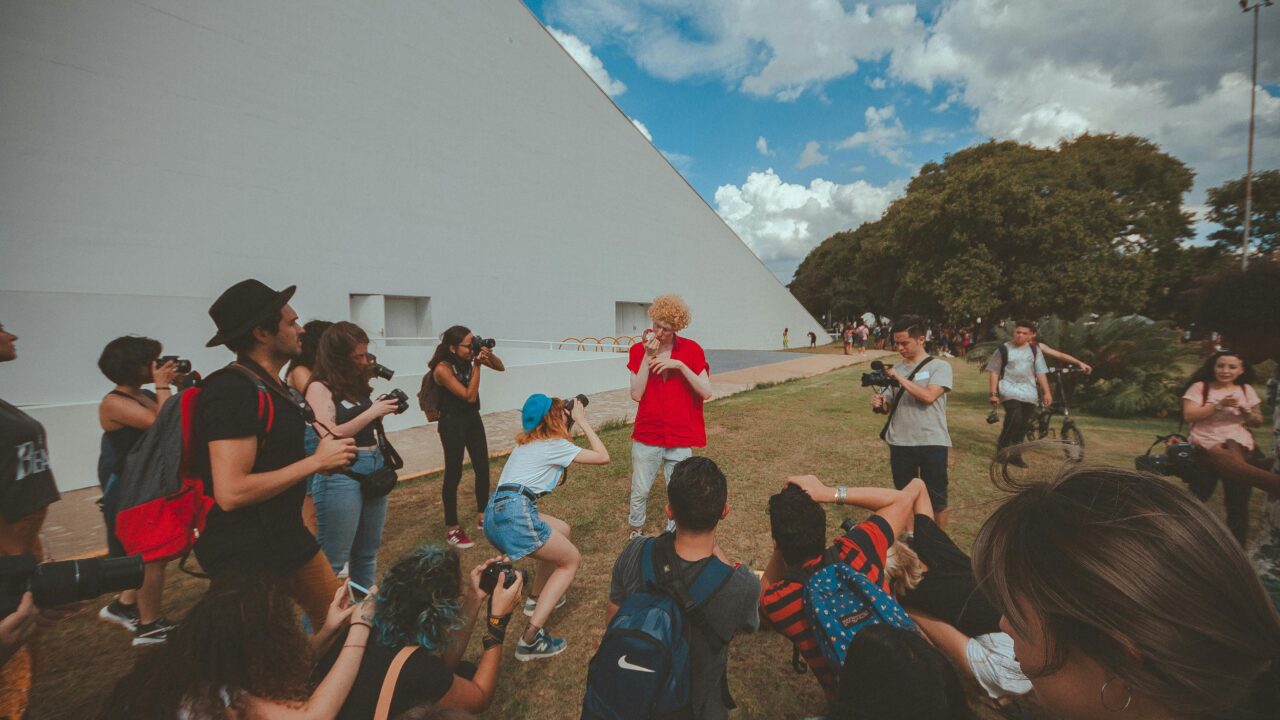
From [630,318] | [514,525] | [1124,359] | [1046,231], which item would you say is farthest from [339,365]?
[1046,231]

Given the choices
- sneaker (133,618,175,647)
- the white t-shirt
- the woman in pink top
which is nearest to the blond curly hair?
the white t-shirt

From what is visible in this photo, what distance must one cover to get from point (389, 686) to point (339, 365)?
2.07 m

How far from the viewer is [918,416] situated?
12.1 ft

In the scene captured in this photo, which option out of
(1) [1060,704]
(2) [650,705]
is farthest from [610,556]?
(1) [1060,704]

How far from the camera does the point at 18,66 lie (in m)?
7.67

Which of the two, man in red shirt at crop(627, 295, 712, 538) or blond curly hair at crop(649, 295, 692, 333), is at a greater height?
blond curly hair at crop(649, 295, 692, 333)

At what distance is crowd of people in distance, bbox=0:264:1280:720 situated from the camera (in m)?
0.75

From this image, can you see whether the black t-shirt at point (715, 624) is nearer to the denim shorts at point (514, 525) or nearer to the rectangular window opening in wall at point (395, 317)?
the denim shorts at point (514, 525)

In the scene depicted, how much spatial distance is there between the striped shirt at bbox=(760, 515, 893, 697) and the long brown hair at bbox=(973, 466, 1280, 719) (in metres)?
1.18

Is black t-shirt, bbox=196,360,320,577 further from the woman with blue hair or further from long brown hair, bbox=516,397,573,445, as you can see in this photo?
long brown hair, bbox=516,397,573,445

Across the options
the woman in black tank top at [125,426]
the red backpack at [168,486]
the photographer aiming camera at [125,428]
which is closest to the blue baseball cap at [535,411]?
the red backpack at [168,486]

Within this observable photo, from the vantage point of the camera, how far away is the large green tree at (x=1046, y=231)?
19531 millimetres

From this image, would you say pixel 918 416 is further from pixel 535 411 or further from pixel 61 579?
pixel 61 579

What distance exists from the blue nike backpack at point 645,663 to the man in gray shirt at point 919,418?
269cm
